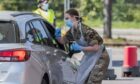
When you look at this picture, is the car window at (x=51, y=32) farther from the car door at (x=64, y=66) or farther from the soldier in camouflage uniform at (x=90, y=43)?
the soldier in camouflage uniform at (x=90, y=43)

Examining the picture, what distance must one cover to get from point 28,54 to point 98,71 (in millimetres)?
1940

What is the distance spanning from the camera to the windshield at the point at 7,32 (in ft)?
24.8

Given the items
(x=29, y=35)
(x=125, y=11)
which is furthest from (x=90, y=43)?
(x=125, y=11)

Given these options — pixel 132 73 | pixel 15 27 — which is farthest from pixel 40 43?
pixel 132 73

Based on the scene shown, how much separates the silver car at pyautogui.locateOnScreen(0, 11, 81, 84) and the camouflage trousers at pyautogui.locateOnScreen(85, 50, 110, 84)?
1.11 ft

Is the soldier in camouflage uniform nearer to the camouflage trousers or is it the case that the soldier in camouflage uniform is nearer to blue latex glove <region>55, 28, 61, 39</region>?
the camouflage trousers

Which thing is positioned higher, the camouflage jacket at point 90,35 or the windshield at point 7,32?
the windshield at point 7,32

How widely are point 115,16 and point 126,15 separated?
782mm

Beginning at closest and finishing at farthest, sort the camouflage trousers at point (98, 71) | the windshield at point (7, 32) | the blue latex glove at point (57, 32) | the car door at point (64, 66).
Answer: the windshield at point (7, 32) → the car door at point (64, 66) → the camouflage trousers at point (98, 71) → the blue latex glove at point (57, 32)

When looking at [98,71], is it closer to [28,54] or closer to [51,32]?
[51,32]

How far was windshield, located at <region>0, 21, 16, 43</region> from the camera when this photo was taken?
24.8 feet

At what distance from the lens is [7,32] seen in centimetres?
764

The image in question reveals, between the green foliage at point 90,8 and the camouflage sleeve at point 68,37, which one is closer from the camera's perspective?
the camouflage sleeve at point 68,37

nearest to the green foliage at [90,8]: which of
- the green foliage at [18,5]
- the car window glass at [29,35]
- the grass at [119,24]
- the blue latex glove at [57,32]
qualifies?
the grass at [119,24]
